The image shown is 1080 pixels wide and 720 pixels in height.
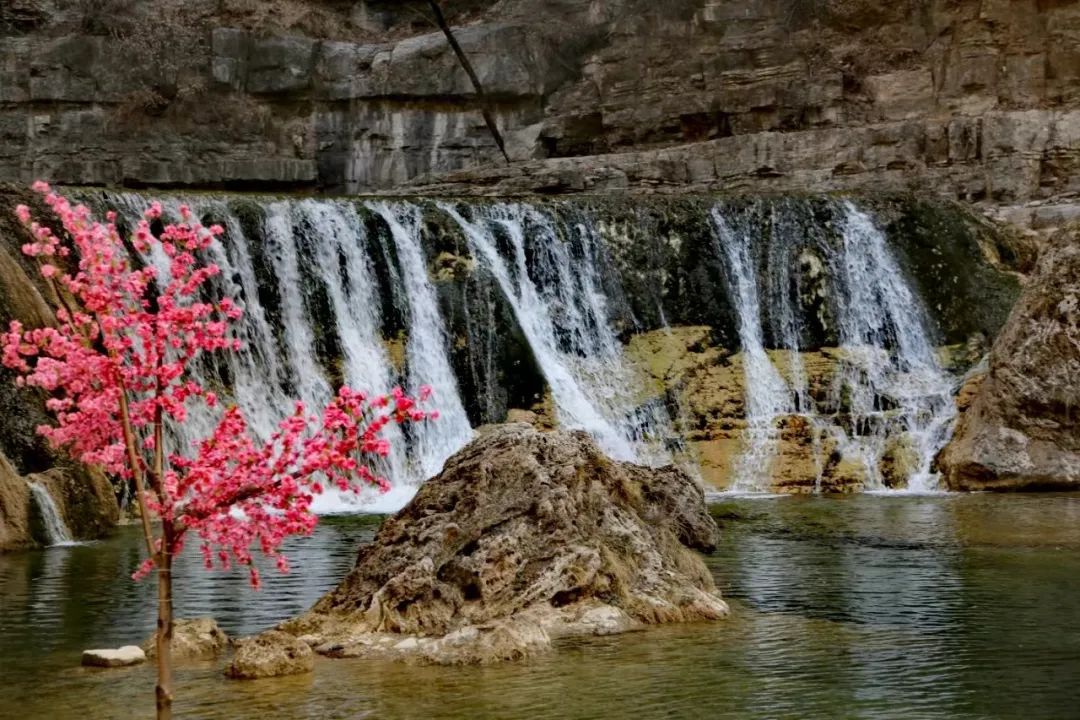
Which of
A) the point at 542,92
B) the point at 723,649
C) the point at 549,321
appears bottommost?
the point at 723,649

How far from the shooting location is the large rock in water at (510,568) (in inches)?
386

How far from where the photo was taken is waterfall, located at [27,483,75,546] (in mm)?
16844

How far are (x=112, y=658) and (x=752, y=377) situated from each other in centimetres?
1878

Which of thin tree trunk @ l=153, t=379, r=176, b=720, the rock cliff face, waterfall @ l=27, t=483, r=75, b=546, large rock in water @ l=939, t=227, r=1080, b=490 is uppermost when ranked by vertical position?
the rock cliff face

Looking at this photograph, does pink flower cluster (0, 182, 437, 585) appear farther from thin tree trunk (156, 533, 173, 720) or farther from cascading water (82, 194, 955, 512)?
cascading water (82, 194, 955, 512)

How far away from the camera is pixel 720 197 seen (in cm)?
2997

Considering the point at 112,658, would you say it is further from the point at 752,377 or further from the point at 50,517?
the point at 752,377

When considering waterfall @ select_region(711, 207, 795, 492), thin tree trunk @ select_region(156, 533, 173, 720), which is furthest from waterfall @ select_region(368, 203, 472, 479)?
thin tree trunk @ select_region(156, 533, 173, 720)

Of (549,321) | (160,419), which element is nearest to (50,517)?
(160,419)

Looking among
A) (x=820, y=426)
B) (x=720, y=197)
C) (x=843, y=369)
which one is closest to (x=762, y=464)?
(x=820, y=426)

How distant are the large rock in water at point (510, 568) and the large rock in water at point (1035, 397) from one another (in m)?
11.7

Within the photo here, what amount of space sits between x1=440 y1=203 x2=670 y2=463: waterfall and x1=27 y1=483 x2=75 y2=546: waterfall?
1045 centimetres

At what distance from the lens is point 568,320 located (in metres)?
27.9

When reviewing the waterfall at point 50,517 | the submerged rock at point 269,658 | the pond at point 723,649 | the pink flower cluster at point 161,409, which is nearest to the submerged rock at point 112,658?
the pond at point 723,649
